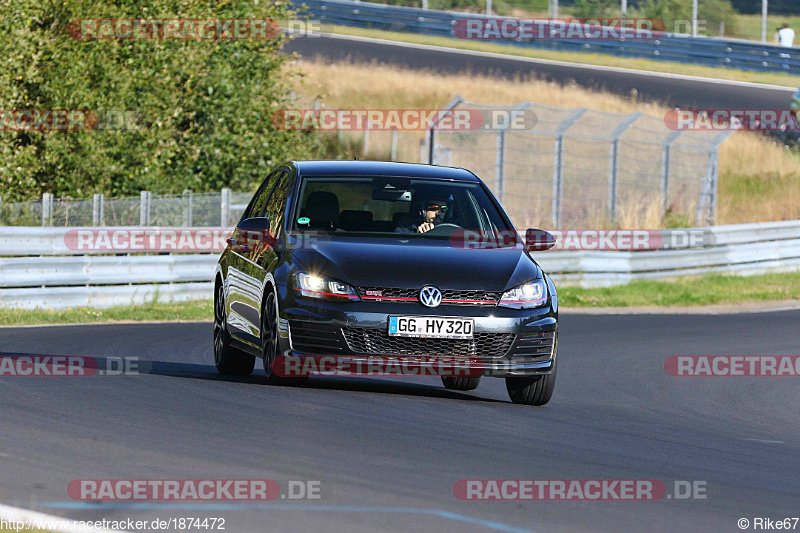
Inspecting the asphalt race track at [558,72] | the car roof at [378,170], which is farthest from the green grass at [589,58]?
the car roof at [378,170]

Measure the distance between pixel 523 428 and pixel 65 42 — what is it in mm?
17770

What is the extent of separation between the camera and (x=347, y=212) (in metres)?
10.5

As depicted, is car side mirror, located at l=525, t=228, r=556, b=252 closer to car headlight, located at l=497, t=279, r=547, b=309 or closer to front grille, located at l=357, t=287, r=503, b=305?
car headlight, located at l=497, t=279, r=547, b=309

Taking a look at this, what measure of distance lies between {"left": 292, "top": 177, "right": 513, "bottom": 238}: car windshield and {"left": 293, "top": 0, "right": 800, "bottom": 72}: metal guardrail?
34.7 metres

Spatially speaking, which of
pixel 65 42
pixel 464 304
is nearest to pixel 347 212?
pixel 464 304

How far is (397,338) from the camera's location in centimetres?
943

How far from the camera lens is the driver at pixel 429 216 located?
10438 millimetres

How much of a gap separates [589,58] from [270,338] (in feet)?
127

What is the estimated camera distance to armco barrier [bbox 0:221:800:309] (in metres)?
18.2

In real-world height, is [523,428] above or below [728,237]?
above

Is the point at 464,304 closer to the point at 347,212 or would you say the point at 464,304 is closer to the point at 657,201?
the point at 347,212

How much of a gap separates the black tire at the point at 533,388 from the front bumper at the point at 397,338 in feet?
1.57

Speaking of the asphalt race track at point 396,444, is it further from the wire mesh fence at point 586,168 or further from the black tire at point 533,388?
the wire mesh fence at point 586,168

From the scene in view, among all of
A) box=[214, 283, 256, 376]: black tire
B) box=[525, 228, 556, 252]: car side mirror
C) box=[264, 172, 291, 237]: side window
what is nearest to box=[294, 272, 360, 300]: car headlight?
box=[264, 172, 291, 237]: side window
